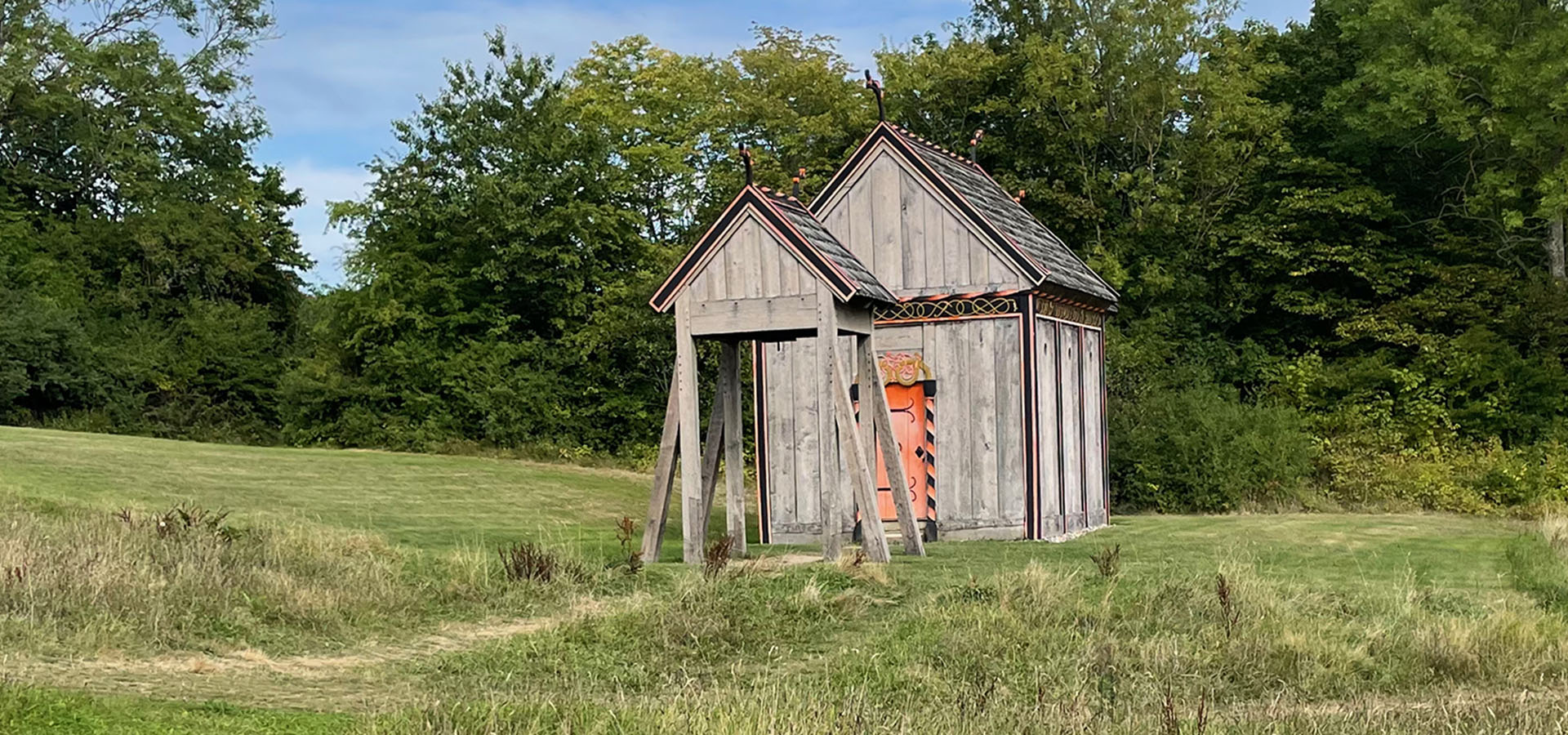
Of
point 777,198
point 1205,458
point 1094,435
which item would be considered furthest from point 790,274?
point 1205,458

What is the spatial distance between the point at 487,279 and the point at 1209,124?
17.7m

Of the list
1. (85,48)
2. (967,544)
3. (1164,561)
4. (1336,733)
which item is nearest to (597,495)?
(967,544)

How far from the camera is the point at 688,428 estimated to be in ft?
47.2

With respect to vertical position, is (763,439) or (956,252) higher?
(956,252)

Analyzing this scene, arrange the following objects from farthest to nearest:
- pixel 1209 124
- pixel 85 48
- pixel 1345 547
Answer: pixel 85 48 < pixel 1209 124 < pixel 1345 547

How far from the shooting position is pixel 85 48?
3953 centimetres

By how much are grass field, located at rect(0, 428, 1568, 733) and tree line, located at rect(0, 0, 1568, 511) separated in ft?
41.3

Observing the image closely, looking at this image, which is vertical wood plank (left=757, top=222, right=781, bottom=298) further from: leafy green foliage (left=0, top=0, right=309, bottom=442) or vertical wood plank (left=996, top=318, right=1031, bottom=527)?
leafy green foliage (left=0, top=0, right=309, bottom=442)

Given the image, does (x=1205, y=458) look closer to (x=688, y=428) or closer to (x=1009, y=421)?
(x=1009, y=421)

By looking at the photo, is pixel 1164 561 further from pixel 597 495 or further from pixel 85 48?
pixel 85 48

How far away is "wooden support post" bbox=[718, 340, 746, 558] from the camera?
14.8m

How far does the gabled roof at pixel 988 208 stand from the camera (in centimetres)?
1734

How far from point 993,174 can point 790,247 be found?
20.1 metres

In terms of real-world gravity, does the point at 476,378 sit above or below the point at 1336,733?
above
